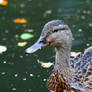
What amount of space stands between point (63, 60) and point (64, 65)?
0.11 m

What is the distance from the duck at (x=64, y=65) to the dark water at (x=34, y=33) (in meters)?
0.46

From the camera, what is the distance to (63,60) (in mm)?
6172

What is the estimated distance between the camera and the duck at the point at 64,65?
5.93 m

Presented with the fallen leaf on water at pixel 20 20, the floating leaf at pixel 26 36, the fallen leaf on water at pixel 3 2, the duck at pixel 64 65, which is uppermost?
the fallen leaf on water at pixel 3 2

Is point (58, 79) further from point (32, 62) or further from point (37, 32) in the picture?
point (37, 32)

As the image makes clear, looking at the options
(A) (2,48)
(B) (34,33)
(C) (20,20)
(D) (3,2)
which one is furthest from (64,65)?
(D) (3,2)

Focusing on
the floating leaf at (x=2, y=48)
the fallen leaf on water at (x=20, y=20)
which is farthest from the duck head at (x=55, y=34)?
the fallen leaf on water at (x=20, y=20)

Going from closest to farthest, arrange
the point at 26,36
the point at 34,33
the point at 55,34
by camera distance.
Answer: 1. the point at 55,34
2. the point at 26,36
3. the point at 34,33

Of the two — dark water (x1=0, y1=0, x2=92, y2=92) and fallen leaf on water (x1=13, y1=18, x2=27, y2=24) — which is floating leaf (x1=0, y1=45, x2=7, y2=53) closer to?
dark water (x1=0, y1=0, x2=92, y2=92)

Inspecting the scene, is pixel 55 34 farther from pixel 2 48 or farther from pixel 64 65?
pixel 2 48

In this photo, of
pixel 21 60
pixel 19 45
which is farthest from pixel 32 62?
pixel 19 45

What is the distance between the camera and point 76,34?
8820 mm

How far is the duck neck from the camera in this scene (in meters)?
6.09

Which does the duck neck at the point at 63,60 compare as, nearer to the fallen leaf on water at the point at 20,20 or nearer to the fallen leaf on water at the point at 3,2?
the fallen leaf on water at the point at 20,20
